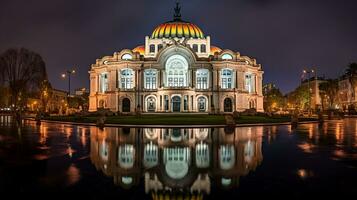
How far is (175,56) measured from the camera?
8944cm

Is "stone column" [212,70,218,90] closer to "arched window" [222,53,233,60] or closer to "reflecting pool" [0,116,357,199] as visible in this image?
"arched window" [222,53,233,60]

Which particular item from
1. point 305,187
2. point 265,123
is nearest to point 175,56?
point 265,123

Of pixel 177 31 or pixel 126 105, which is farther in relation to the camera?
pixel 177 31

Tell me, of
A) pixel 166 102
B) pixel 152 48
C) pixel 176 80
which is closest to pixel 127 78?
pixel 176 80

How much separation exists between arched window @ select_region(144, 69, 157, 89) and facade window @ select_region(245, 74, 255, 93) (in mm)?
27702

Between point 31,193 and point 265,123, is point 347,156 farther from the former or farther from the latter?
point 265,123

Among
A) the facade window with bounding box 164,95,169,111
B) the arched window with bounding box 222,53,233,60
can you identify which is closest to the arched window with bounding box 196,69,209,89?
the arched window with bounding box 222,53,233,60

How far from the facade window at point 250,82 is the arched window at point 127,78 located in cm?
3358

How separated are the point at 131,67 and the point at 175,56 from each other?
12307mm

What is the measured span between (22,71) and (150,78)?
3156cm

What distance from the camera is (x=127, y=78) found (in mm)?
93062

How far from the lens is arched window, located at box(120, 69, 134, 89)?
92.8 meters

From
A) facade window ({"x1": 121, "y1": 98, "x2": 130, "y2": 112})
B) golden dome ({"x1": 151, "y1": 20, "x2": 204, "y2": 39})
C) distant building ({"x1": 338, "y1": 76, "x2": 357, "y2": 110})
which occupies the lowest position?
facade window ({"x1": 121, "y1": 98, "x2": 130, "y2": 112})

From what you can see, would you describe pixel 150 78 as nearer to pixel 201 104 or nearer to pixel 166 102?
pixel 166 102
